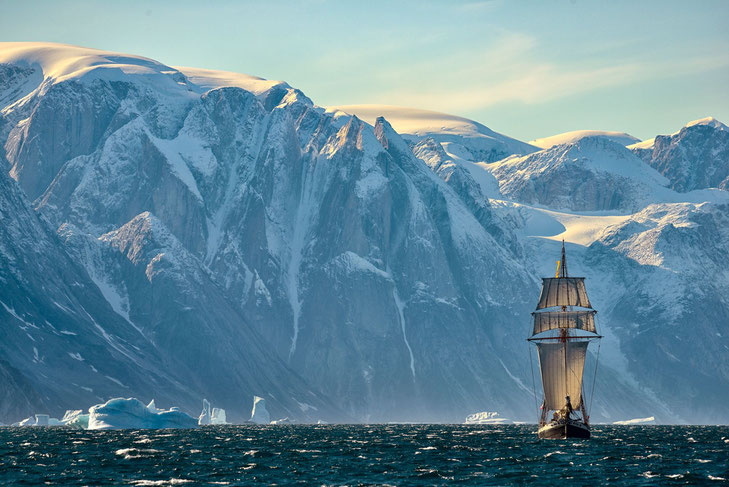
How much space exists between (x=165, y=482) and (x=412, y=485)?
1021 inches

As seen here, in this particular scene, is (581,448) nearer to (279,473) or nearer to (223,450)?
(223,450)

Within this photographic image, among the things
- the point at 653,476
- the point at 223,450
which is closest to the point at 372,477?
the point at 653,476

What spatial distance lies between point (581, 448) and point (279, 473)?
71389 millimetres

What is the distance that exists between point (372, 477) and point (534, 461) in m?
36.0

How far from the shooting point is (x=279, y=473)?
141750 mm

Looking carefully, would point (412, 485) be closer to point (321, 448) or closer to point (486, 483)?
point (486, 483)

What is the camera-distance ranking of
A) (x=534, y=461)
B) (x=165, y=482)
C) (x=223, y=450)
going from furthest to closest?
(x=223, y=450) < (x=534, y=461) < (x=165, y=482)

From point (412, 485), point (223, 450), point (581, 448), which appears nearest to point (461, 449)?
point (581, 448)

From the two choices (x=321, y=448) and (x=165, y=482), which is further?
(x=321, y=448)

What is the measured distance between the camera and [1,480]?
128m

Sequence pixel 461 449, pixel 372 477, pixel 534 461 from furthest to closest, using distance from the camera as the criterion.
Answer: pixel 461 449, pixel 534 461, pixel 372 477

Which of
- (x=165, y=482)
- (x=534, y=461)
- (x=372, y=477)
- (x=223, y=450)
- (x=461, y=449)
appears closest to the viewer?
(x=165, y=482)

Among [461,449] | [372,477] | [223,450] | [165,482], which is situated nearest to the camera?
[165,482]

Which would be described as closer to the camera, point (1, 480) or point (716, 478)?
point (1, 480)
